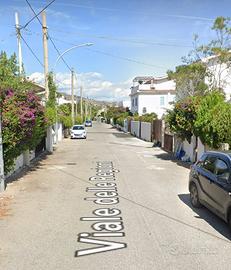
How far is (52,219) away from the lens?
8.35 m

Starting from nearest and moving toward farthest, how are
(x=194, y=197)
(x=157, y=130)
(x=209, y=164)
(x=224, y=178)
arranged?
(x=224, y=178) → (x=209, y=164) → (x=194, y=197) → (x=157, y=130)

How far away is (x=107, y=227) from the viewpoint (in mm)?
7699

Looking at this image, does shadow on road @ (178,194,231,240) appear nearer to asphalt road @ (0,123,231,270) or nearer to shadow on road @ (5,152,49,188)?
asphalt road @ (0,123,231,270)

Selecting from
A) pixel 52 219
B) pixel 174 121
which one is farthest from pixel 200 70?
pixel 52 219

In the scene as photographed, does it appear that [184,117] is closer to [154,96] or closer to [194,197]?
[194,197]

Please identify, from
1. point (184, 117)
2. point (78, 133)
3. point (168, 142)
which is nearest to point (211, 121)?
point (184, 117)

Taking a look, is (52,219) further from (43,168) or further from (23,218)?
(43,168)

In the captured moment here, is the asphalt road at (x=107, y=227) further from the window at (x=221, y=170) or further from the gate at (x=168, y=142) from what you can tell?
the gate at (x=168, y=142)

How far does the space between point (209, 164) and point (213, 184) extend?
84 cm

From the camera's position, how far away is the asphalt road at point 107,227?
589cm

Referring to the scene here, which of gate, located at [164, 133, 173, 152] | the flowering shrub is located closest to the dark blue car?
the flowering shrub

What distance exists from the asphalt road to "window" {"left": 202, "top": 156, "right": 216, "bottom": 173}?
1132 mm

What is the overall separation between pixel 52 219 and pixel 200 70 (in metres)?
21.1

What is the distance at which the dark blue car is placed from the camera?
7.28 m
